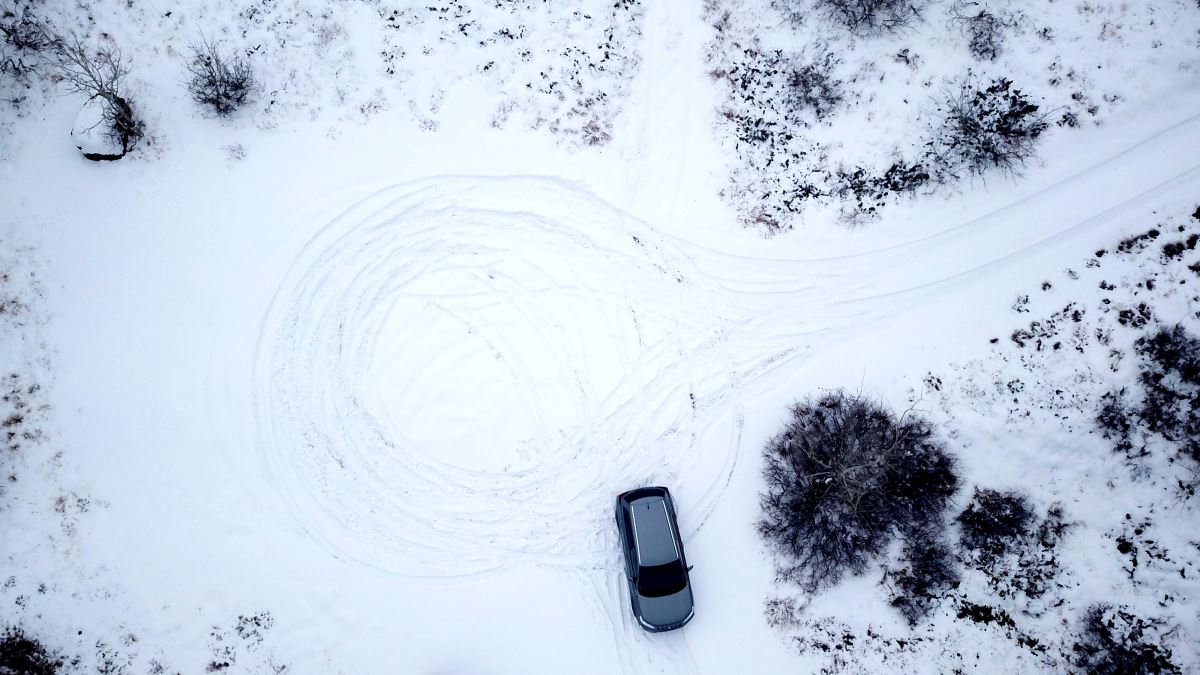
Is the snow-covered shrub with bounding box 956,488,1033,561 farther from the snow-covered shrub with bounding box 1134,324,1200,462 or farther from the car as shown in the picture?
the car

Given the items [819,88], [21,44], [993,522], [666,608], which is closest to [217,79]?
[21,44]

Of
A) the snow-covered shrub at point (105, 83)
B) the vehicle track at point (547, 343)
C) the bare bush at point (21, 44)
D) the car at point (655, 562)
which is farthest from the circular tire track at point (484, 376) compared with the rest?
the bare bush at point (21, 44)

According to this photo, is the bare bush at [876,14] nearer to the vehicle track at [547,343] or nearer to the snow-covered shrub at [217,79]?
the vehicle track at [547,343]

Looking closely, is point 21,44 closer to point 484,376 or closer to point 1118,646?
point 484,376

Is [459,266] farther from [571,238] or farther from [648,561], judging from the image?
[648,561]

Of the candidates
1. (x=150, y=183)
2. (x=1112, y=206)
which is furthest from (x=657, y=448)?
(x=150, y=183)
